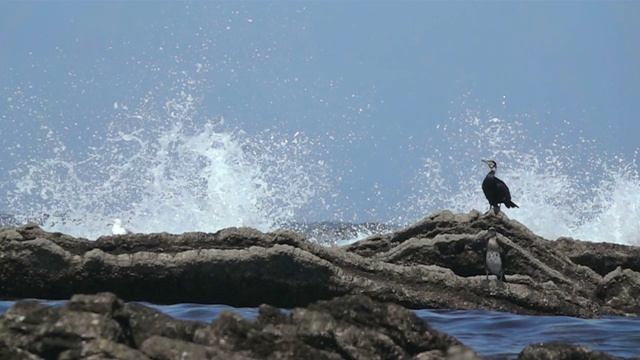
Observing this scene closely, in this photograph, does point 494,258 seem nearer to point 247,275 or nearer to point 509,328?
point 509,328

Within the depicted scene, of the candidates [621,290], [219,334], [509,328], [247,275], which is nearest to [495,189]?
[621,290]

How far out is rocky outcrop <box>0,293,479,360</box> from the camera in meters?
5.36

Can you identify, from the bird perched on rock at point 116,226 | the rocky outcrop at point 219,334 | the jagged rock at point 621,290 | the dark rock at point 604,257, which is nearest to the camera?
the rocky outcrop at point 219,334

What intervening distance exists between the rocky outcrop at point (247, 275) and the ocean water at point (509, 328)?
16 centimetres

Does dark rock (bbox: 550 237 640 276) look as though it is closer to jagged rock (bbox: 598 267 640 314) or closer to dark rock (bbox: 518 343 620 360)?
jagged rock (bbox: 598 267 640 314)

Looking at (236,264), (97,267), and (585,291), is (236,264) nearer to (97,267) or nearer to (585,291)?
(97,267)

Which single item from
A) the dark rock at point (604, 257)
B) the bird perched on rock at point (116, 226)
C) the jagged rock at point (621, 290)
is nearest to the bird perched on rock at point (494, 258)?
the jagged rock at point (621, 290)

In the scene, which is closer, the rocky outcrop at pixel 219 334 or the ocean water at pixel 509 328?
the rocky outcrop at pixel 219 334

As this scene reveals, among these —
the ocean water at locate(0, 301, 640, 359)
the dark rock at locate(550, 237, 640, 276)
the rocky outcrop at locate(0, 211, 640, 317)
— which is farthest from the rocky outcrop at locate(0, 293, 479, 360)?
the dark rock at locate(550, 237, 640, 276)

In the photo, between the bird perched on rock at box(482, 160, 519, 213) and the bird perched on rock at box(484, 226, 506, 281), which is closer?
the bird perched on rock at box(484, 226, 506, 281)

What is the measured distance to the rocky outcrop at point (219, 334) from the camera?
536 centimetres

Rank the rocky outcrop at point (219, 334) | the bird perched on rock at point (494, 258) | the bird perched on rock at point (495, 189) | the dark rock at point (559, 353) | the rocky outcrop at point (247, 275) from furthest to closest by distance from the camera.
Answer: the bird perched on rock at point (495, 189) < the bird perched on rock at point (494, 258) < the rocky outcrop at point (247, 275) < the dark rock at point (559, 353) < the rocky outcrop at point (219, 334)

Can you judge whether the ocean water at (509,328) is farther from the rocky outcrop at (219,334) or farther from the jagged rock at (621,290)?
the rocky outcrop at (219,334)

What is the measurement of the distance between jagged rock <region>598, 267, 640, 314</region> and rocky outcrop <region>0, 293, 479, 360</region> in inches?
203
